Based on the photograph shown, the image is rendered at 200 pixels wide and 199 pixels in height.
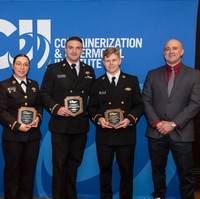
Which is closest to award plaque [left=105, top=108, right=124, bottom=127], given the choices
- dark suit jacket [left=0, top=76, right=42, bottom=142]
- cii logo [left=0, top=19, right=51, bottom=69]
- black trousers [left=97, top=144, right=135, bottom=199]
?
black trousers [left=97, top=144, right=135, bottom=199]

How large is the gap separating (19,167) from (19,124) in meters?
0.45

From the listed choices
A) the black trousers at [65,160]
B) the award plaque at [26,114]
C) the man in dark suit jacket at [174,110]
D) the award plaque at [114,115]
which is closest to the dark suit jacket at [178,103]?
the man in dark suit jacket at [174,110]

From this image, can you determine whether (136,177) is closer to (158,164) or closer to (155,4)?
(158,164)

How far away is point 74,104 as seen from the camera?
355 cm

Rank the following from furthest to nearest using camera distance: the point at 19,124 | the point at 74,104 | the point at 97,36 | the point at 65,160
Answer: the point at 97,36
the point at 65,160
the point at 74,104
the point at 19,124

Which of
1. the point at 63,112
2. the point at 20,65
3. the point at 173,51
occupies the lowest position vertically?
the point at 63,112

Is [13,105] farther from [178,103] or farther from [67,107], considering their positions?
[178,103]

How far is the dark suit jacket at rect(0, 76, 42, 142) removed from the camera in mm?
3443

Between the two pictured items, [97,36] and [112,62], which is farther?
[97,36]

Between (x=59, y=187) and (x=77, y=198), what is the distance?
44 cm

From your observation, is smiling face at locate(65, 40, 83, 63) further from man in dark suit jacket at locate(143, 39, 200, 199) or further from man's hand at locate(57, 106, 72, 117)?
man in dark suit jacket at locate(143, 39, 200, 199)

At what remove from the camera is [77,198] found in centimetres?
404

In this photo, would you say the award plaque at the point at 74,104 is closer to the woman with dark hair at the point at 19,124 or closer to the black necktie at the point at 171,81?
the woman with dark hair at the point at 19,124

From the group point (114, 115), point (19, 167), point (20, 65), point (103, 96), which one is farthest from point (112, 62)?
point (19, 167)
